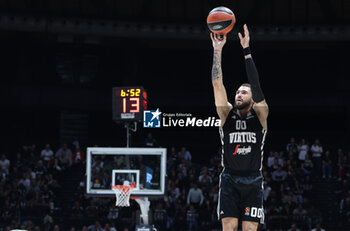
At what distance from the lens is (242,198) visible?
7.07 m

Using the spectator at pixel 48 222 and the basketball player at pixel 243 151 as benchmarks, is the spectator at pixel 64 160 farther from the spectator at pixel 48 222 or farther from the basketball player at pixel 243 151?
the basketball player at pixel 243 151

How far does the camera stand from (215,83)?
7.28 m

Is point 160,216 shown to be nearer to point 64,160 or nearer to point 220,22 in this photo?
point 64,160

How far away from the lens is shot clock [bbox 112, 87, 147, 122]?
13.5 metres

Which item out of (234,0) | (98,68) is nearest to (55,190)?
(98,68)

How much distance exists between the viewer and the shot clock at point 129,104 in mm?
13516

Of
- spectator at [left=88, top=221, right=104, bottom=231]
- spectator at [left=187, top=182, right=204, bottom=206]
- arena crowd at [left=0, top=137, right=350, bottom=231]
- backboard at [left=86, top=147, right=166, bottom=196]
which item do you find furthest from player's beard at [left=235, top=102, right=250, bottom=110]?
spectator at [left=187, top=182, right=204, bottom=206]

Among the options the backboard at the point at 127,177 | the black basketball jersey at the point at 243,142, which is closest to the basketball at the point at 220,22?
the black basketball jersey at the point at 243,142

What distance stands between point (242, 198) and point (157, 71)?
23.2 meters

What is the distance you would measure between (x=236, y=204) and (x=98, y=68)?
916 inches

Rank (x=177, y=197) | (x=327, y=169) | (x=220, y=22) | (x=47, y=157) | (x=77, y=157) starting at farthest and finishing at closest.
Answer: (x=77, y=157) < (x=47, y=157) < (x=327, y=169) < (x=177, y=197) < (x=220, y=22)

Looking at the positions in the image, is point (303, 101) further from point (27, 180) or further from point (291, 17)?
point (27, 180)

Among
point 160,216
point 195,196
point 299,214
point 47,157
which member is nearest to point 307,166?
point 299,214

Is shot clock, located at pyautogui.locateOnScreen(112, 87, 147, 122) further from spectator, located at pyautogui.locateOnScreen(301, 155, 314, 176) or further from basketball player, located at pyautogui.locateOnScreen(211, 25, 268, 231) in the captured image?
spectator, located at pyautogui.locateOnScreen(301, 155, 314, 176)
